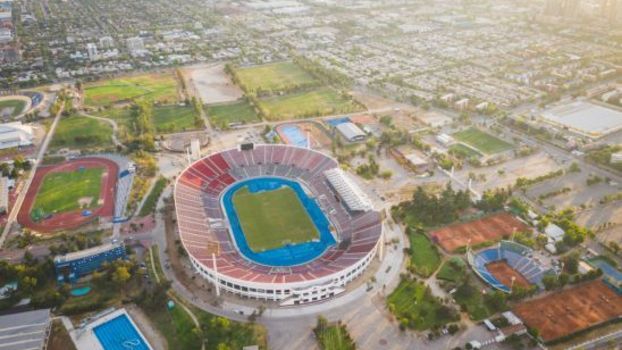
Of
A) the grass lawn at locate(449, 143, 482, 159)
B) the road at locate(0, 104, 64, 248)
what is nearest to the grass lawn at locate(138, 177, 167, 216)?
the road at locate(0, 104, 64, 248)

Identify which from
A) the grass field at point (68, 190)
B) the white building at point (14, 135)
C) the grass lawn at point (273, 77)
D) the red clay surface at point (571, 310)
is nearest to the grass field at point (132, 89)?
the grass lawn at point (273, 77)

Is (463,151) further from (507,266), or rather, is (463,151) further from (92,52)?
(92,52)

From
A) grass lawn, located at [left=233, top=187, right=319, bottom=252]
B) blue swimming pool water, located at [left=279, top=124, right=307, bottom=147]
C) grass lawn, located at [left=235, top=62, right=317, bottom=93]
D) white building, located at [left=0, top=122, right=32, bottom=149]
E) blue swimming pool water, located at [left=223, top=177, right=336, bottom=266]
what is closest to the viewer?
blue swimming pool water, located at [left=223, top=177, right=336, bottom=266]

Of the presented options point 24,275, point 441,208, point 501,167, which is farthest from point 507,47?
point 24,275

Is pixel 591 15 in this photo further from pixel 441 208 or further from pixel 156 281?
pixel 156 281

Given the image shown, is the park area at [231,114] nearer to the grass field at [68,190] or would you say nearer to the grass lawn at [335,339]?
the grass field at [68,190]

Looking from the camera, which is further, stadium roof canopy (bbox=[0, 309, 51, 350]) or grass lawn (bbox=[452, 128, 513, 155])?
grass lawn (bbox=[452, 128, 513, 155])

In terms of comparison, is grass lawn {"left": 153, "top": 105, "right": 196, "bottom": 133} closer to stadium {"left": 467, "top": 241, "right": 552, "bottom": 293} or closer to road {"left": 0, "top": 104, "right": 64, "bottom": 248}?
road {"left": 0, "top": 104, "right": 64, "bottom": 248}
